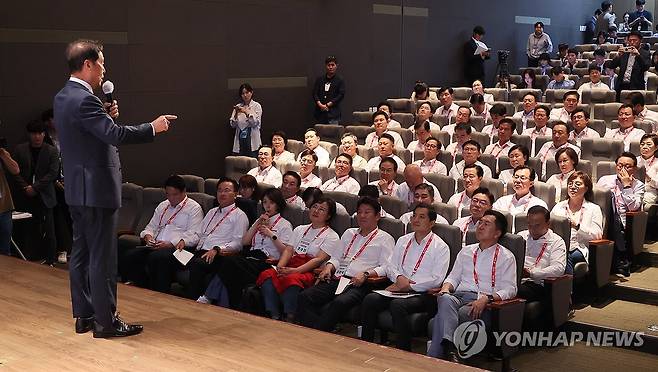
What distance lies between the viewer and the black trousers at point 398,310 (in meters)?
3.90

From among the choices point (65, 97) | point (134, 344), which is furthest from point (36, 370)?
point (65, 97)

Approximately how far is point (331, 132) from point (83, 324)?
483cm

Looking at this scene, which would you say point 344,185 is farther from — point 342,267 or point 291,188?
point 342,267

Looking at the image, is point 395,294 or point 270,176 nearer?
point 395,294

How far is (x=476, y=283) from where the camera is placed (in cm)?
401

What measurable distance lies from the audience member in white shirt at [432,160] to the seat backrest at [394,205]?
107 cm

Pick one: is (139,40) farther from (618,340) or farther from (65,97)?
(618,340)

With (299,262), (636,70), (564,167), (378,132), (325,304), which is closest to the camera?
(325,304)

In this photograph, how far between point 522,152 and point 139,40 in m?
3.50

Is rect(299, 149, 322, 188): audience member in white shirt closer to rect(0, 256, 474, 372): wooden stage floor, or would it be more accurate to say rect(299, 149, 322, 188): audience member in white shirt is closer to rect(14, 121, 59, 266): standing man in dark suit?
rect(14, 121, 59, 266): standing man in dark suit

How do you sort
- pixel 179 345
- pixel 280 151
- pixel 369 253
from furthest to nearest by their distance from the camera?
pixel 280 151 < pixel 369 253 < pixel 179 345

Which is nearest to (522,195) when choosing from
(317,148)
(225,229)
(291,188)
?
(291,188)

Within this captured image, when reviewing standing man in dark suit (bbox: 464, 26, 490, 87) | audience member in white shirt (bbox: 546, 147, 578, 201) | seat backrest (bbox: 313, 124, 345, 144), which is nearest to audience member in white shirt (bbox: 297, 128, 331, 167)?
seat backrest (bbox: 313, 124, 345, 144)

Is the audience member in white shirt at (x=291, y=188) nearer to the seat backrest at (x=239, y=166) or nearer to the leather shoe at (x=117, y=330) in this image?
the seat backrest at (x=239, y=166)
